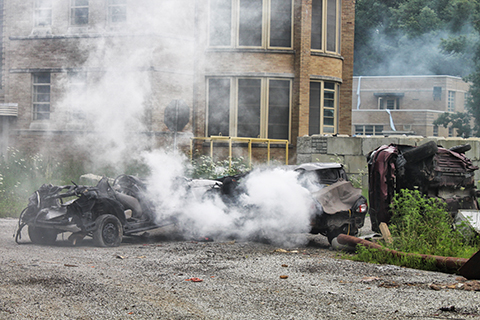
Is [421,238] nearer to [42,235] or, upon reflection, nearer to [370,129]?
[42,235]

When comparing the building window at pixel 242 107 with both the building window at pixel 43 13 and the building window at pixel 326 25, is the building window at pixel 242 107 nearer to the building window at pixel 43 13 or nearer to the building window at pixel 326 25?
the building window at pixel 326 25

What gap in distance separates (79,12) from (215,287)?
14.6m

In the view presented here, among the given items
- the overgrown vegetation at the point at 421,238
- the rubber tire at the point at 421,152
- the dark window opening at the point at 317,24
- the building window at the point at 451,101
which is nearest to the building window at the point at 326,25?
the dark window opening at the point at 317,24

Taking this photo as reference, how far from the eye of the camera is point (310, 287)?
6.57 metres

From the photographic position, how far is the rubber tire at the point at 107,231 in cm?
938

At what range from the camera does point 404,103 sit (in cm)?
5206

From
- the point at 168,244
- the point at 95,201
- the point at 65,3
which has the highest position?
the point at 65,3

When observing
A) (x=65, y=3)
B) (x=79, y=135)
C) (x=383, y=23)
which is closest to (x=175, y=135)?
(x=79, y=135)

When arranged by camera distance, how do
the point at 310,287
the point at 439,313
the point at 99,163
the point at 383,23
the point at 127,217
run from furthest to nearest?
the point at 383,23, the point at 99,163, the point at 127,217, the point at 310,287, the point at 439,313

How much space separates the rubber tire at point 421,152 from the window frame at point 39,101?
536 inches

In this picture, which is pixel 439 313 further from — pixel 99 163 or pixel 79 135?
pixel 79 135

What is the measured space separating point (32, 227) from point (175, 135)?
9.10 metres

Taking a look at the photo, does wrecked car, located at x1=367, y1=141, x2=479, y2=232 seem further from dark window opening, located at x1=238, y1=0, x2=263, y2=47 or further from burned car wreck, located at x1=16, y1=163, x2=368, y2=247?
dark window opening, located at x1=238, y1=0, x2=263, y2=47

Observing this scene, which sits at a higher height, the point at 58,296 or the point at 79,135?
the point at 79,135
